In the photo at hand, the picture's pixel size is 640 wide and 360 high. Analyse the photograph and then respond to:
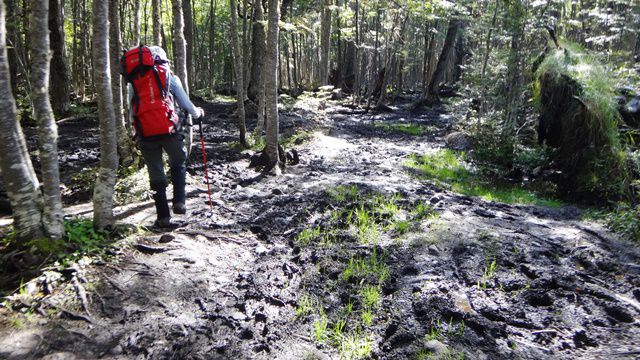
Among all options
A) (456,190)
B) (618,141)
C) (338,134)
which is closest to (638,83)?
(618,141)

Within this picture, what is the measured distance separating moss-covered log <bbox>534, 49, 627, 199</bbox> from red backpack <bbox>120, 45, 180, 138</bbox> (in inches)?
314

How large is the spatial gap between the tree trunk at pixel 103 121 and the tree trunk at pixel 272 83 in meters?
4.38

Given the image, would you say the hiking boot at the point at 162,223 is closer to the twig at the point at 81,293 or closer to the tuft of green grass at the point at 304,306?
the twig at the point at 81,293

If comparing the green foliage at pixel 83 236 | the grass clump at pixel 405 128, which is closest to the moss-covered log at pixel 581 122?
the grass clump at pixel 405 128

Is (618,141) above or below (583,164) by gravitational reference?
above

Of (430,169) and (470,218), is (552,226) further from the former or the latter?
(430,169)

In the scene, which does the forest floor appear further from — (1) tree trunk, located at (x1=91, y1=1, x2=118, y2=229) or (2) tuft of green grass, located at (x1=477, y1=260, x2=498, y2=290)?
(1) tree trunk, located at (x1=91, y1=1, x2=118, y2=229)

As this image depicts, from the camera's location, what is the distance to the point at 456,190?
894 centimetres

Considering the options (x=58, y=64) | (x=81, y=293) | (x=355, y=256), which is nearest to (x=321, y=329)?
(x=355, y=256)

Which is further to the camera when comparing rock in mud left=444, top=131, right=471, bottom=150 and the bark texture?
rock in mud left=444, top=131, right=471, bottom=150

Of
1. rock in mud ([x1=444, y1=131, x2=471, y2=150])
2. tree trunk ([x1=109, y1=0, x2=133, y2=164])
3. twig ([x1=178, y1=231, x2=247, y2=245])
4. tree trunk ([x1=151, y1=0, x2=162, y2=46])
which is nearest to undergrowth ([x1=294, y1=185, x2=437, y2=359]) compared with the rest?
twig ([x1=178, y1=231, x2=247, y2=245])

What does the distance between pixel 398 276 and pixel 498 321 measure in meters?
1.19

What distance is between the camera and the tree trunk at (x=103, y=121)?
4.66m

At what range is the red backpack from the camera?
16.3 ft
